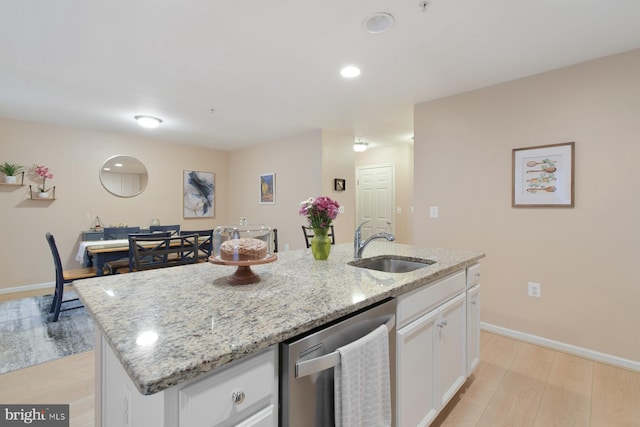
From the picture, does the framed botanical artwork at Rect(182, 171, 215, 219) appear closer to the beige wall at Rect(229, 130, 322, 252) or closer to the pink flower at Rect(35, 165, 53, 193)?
the beige wall at Rect(229, 130, 322, 252)

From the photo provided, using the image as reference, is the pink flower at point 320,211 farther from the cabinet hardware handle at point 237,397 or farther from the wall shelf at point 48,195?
the wall shelf at point 48,195

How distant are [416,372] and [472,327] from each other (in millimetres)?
769

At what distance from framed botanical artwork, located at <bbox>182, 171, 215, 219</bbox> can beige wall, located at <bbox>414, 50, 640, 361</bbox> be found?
14.9 ft

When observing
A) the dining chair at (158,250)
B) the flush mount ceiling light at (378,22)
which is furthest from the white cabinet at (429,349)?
the dining chair at (158,250)

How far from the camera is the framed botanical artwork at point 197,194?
227 inches

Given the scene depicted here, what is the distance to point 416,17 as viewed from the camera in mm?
1856

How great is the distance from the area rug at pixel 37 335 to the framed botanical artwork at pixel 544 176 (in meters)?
4.02

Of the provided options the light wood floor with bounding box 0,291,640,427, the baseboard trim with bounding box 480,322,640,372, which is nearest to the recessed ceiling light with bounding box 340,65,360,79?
the light wood floor with bounding box 0,291,640,427

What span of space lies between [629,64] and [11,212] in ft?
22.8

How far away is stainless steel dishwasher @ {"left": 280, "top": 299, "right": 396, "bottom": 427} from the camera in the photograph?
84cm

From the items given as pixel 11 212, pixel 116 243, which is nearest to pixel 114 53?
pixel 116 243

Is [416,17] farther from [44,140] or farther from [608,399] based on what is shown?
[44,140]

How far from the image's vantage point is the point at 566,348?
8.11ft

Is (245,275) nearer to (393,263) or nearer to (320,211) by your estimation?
(320,211)
